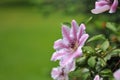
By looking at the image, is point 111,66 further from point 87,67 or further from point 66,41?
point 66,41

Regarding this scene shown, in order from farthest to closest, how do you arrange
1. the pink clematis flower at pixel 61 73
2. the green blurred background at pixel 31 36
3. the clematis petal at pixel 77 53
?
the green blurred background at pixel 31 36 < the pink clematis flower at pixel 61 73 < the clematis petal at pixel 77 53

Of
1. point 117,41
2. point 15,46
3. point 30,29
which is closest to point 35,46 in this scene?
point 15,46

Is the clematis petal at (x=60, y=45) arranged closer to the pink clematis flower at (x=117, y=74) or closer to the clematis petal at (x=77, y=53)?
the clematis petal at (x=77, y=53)

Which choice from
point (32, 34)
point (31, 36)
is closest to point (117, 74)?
point (31, 36)

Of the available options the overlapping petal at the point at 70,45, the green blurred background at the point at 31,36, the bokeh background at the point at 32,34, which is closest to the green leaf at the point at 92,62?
the overlapping petal at the point at 70,45

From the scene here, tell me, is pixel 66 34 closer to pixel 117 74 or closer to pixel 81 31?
pixel 81 31

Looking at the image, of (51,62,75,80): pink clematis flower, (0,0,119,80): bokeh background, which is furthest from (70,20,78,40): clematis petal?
(0,0,119,80): bokeh background

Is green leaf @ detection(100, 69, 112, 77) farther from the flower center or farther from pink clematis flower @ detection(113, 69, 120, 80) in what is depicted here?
the flower center
